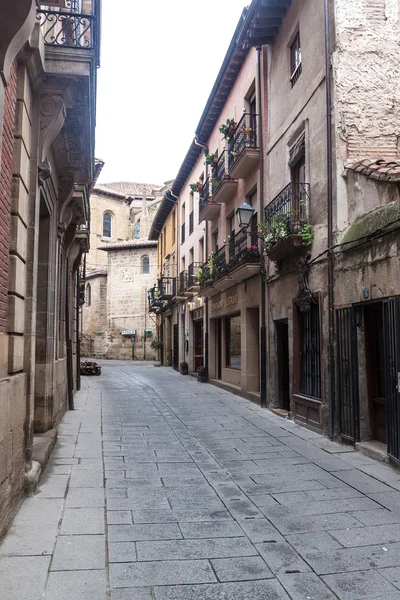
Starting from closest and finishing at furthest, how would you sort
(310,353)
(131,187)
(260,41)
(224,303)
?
(310,353), (260,41), (224,303), (131,187)

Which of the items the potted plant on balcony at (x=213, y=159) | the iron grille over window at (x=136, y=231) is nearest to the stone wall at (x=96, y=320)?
the iron grille over window at (x=136, y=231)

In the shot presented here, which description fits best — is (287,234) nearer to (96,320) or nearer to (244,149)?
(244,149)

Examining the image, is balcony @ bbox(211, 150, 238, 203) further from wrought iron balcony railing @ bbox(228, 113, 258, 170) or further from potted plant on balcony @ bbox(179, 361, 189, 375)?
potted plant on balcony @ bbox(179, 361, 189, 375)

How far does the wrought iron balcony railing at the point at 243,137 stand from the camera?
42.9ft

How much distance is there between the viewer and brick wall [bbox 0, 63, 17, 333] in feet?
14.1

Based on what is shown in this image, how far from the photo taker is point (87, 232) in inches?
531

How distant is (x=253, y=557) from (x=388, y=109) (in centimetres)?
734

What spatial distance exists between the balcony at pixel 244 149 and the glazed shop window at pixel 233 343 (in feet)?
14.0

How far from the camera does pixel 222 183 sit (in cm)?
1492

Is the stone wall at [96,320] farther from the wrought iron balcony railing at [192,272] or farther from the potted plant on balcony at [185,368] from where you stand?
the wrought iron balcony railing at [192,272]

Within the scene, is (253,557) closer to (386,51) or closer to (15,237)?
(15,237)

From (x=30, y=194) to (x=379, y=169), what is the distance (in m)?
4.65

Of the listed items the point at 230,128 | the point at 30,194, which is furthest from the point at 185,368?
the point at 30,194

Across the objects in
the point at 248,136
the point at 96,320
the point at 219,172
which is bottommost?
the point at 96,320
